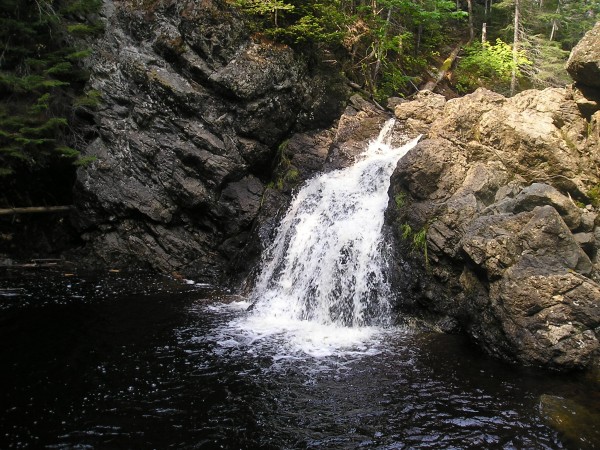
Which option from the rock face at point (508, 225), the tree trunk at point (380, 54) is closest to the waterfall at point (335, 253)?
the rock face at point (508, 225)

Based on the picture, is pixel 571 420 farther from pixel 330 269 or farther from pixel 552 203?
pixel 330 269

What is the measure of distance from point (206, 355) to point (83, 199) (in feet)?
29.3

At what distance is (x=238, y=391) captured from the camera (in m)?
7.00

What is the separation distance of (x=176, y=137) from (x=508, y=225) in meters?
10.8

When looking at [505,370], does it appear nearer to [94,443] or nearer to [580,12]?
[94,443]

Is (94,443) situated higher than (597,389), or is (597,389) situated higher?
(597,389)

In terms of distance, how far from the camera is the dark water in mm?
5840

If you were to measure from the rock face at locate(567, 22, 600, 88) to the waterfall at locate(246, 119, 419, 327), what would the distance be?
16.4 feet

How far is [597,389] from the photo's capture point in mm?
7273

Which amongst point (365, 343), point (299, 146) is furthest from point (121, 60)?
point (365, 343)

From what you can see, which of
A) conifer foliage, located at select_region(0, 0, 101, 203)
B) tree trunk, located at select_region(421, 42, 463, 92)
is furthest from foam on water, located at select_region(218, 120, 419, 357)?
conifer foliage, located at select_region(0, 0, 101, 203)

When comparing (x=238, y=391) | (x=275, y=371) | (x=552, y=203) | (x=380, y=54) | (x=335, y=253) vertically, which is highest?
(x=380, y=54)

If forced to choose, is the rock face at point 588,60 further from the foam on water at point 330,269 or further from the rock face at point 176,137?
the rock face at point 176,137

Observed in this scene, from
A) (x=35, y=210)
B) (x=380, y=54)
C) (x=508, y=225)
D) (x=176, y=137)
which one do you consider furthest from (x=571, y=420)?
(x=35, y=210)
